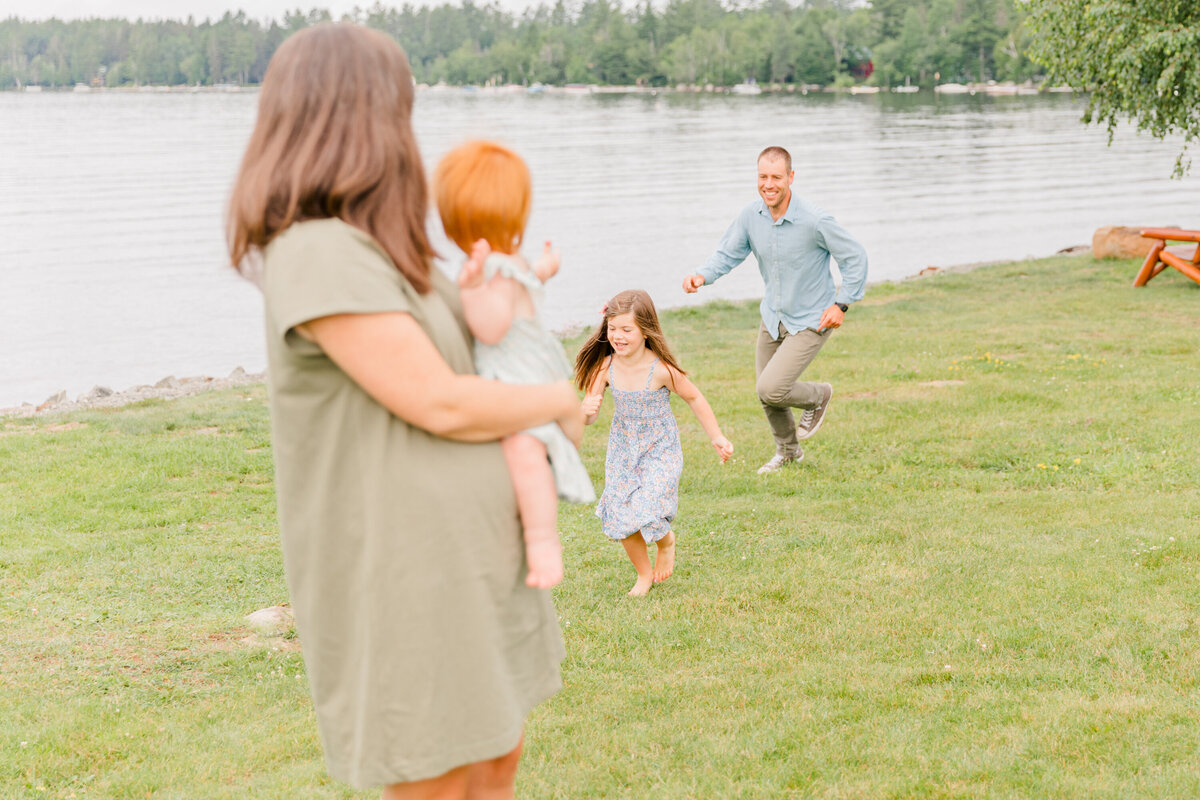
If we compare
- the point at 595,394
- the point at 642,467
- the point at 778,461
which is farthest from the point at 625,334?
the point at 778,461

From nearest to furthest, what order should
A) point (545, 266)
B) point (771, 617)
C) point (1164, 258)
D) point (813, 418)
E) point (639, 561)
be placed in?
point (545, 266)
point (771, 617)
point (639, 561)
point (813, 418)
point (1164, 258)

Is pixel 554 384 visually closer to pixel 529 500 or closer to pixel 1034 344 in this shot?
pixel 529 500

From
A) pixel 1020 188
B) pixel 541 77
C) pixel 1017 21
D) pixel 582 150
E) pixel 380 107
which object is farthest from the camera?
pixel 541 77

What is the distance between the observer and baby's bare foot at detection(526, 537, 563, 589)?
2.46 metres

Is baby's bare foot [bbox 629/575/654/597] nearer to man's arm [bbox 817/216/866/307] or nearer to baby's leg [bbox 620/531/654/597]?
baby's leg [bbox 620/531/654/597]

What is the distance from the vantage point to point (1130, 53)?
17.4 m

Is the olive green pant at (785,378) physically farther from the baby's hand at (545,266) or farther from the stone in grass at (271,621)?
the baby's hand at (545,266)

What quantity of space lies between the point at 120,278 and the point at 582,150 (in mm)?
40235

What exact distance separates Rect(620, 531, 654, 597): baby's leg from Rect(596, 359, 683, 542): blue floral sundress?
0.11 meters

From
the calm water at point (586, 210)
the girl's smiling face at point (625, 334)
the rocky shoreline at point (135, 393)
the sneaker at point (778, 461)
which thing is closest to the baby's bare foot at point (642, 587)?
the girl's smiling face at point (625, 334)

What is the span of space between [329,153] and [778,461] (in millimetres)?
7463

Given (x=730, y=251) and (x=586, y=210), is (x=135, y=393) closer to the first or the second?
(x=730, y=251)

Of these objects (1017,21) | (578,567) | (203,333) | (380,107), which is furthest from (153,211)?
(1017,21)

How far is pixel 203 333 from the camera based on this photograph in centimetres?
2241
